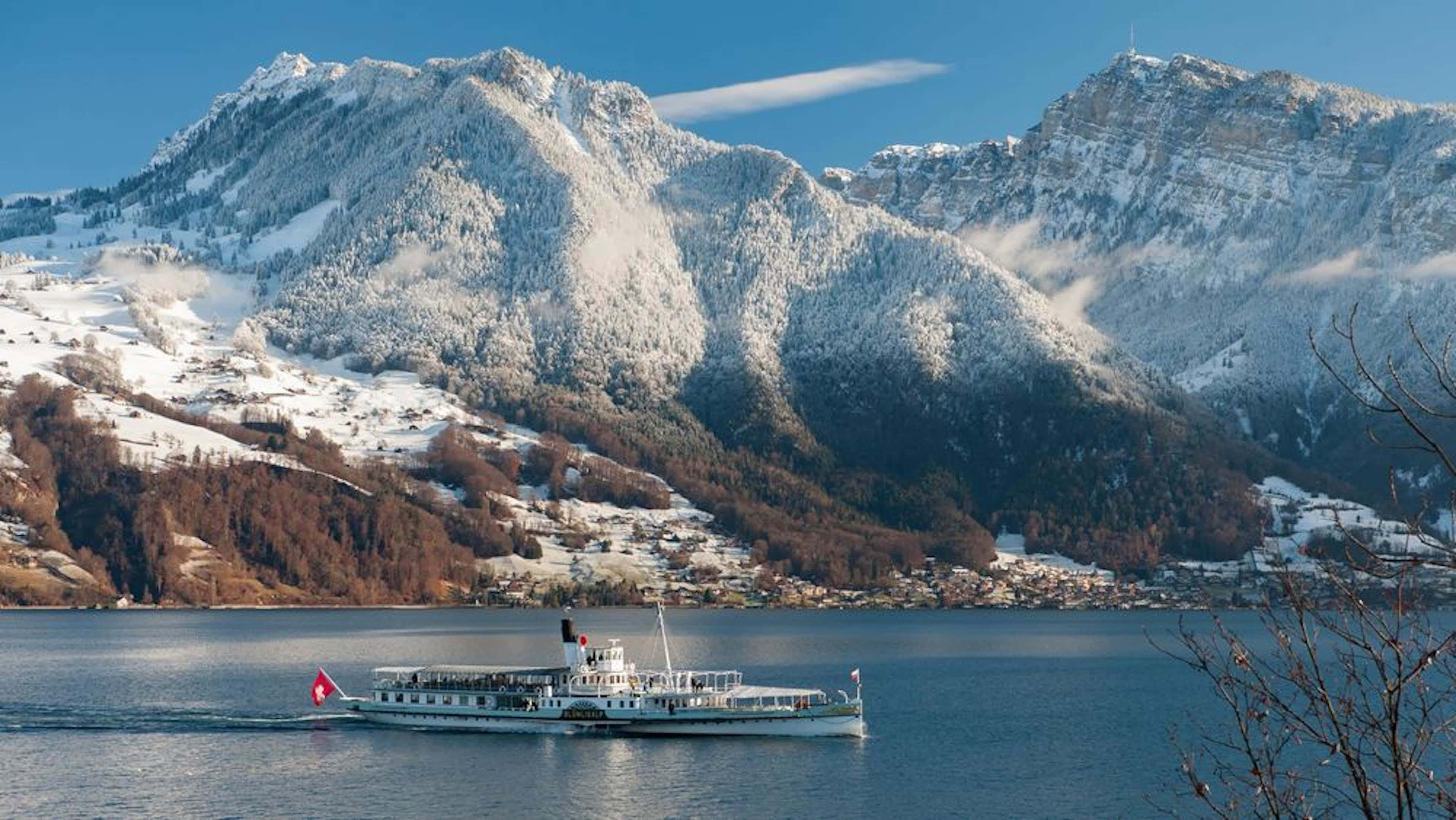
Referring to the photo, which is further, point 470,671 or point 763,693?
point 470,671

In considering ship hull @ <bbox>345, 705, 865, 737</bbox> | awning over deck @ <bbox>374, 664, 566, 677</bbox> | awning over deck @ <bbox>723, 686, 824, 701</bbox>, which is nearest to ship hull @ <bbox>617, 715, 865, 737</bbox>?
Result: ship hull @ <bbox>345, 705, 865, 737</bbox>

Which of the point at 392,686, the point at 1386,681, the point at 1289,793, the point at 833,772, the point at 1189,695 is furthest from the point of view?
the point at 1189,695

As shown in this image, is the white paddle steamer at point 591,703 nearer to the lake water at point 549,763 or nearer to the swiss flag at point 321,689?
the swiss flag at point 321,689

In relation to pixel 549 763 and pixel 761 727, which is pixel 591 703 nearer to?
pixel 761 727

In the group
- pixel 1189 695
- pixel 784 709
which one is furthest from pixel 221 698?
pixel 1189 695

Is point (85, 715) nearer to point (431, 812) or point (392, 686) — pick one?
point (392, 686)

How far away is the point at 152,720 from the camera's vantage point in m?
138

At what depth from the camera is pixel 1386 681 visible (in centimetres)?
1622

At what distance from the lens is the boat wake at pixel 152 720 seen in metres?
133

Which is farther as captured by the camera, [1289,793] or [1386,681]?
[1289,793]

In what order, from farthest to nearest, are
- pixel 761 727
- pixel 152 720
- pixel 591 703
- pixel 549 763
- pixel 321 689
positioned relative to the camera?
pixel 591 703, pixel 321 689, pixel 152 720, pixel 761 727, pixel 549 763

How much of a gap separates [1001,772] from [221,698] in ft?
258

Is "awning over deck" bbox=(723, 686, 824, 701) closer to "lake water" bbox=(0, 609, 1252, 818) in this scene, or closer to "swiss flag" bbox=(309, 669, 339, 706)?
"lake water" bbox=(0, 609, 1252, 818)

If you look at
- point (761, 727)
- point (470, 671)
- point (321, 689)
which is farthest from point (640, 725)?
point (321, 689)
